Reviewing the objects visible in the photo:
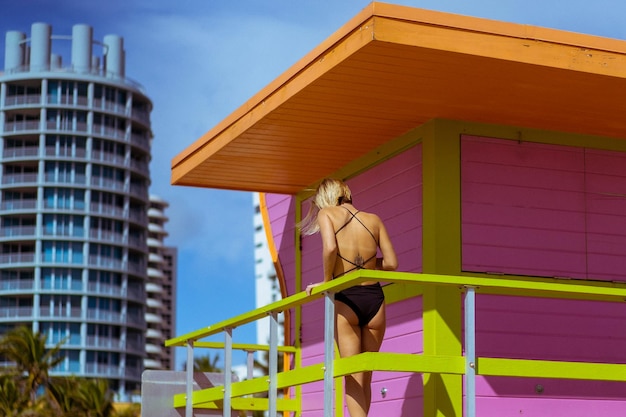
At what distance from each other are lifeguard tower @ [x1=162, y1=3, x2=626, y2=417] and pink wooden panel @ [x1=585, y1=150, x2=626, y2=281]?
12 millimetres

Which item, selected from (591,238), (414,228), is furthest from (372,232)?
(591,238)

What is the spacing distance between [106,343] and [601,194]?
97909 mm

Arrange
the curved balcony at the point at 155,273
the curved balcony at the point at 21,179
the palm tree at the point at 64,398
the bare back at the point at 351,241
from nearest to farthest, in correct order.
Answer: the bare back at the point at 351,241 → the palm tree at the point at 64,398 → the curved balcony at the point at 21,179 → the curved balcony at the point at 155,273

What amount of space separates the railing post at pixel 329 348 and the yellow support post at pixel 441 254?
1.69 m

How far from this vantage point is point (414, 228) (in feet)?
32.3

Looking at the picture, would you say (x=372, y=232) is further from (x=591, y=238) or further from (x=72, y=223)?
(x=72, y=223)

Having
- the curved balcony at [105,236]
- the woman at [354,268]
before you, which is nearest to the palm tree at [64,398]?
the curved balcony at [105,236]

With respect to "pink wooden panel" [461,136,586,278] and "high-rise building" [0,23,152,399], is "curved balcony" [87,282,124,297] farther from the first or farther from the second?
"pink wooden panel" [461,136,586,278]

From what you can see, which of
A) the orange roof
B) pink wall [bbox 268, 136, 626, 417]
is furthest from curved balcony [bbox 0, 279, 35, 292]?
pink wall [bbox 268, 136, 626, 417]

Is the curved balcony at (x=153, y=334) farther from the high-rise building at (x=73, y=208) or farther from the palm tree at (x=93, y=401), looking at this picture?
the palm tree at (x=93, y=401)

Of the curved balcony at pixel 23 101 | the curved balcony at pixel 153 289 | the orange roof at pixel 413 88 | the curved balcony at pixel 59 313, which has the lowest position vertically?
the orange roof at pixel 413 88

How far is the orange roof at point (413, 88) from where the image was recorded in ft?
26.2

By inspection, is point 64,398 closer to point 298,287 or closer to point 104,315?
point 104,315

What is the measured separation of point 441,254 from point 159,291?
12884cm
